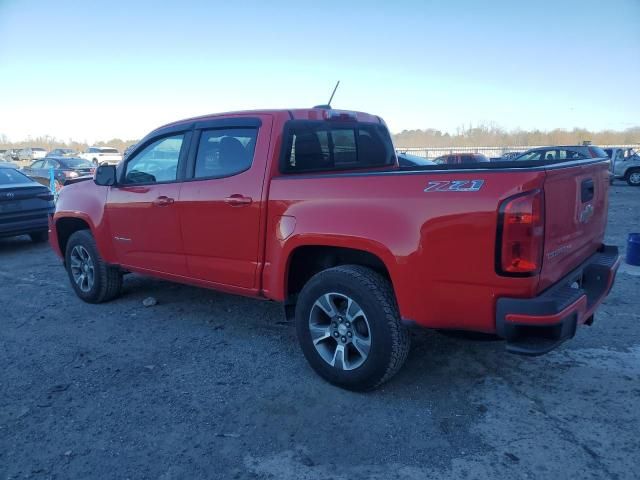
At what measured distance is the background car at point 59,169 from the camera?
19.6 meters

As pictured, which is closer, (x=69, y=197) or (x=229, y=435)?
(x=229, y=435)

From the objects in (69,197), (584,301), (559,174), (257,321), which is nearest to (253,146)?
(257,321)

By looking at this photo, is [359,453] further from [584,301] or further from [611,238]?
[611,238]

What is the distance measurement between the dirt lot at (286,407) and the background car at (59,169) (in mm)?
16547

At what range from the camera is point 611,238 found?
8.88 m

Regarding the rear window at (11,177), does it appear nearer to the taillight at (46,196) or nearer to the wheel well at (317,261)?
the taillight at (46,196)

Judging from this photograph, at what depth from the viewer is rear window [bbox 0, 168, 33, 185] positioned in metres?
9.21

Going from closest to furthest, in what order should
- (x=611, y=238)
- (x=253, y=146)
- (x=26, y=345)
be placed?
(x=253, y=146)
(x=26, y=345)
(x=611, y=238)

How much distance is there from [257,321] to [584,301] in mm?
3000

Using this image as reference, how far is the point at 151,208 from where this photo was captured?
4.71 metres

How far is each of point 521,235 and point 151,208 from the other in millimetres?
3326

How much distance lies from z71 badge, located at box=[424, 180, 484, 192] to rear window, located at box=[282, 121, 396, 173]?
1.35 metres

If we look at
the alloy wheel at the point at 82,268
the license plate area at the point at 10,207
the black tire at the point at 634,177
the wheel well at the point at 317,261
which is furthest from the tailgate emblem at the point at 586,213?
the black tire at the point at 634,177

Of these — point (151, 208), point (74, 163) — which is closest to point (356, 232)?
point (151, 208)
